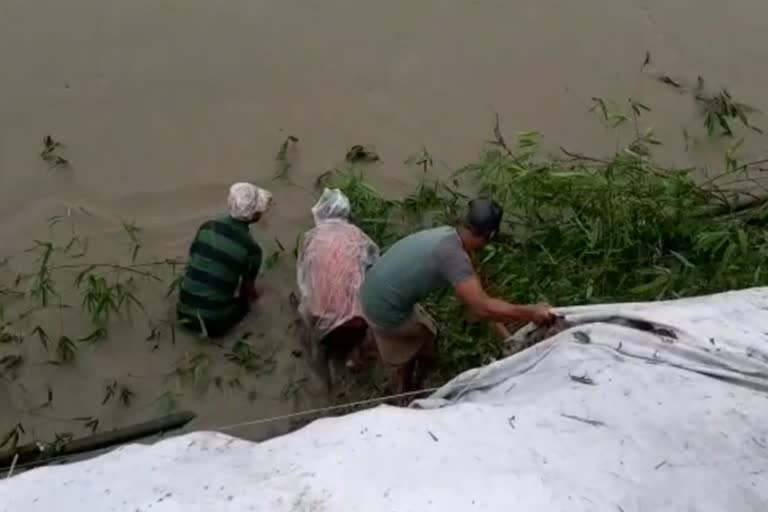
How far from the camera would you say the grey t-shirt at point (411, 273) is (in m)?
4.16

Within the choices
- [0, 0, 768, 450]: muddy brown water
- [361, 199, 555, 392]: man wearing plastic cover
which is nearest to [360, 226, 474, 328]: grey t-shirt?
[361, 199, 555, 392]: man wearing plastic cover

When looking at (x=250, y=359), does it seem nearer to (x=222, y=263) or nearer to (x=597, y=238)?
(x=222, y=263)

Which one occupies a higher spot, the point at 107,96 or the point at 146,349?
the point at 107,96

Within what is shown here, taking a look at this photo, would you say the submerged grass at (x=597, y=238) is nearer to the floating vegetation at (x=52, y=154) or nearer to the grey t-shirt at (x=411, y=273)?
the grey t-shirt at (x=411, y=273)

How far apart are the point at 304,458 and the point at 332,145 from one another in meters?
3.52

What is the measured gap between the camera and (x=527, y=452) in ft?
8.21

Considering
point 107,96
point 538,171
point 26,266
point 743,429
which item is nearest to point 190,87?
point 107,96

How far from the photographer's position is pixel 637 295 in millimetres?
4785

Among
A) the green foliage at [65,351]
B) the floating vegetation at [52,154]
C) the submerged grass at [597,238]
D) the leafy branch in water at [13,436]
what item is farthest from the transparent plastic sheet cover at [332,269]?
the floating vegetation at [52,154]

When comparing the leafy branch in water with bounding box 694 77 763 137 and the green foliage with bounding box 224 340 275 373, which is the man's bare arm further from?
the leafy branch in water with bounding box 694 77 763 137

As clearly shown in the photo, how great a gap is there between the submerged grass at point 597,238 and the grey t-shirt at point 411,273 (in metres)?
0.43

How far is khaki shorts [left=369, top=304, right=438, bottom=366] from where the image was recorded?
4.55m

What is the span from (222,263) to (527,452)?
257 centimetres

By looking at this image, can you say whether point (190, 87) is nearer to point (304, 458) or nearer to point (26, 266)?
point (26, 266)
